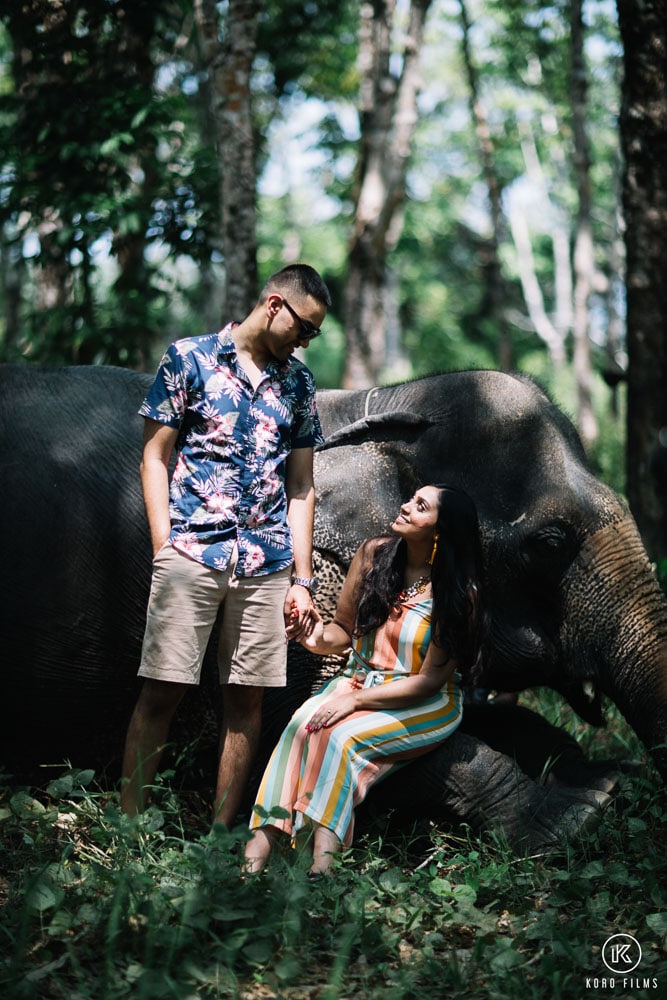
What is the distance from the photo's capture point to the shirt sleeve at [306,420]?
396 cm

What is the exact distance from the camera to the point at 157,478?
12.1 feet

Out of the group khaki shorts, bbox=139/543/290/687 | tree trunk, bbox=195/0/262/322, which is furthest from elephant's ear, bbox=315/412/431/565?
tree trunk, bbox=195/0/262/322

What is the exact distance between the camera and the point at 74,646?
4.27 metres

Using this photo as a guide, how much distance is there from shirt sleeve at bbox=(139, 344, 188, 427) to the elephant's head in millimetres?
964

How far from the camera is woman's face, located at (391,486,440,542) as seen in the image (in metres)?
3.92

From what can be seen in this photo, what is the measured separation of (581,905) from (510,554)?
1380 millimetres

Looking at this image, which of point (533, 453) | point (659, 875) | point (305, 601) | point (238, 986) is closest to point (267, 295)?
point (305, 601)

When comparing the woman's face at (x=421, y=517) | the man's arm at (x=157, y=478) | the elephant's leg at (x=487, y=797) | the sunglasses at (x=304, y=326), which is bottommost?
the elephant's leg at (x=487, y=797)

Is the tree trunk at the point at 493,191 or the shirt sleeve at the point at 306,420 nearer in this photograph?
the shirt sleeve at the point at 306,420

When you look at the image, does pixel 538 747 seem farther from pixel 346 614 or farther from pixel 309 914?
pixel 309 914

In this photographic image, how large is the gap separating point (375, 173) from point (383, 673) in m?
8.29

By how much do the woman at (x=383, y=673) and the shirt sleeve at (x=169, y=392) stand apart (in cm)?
86

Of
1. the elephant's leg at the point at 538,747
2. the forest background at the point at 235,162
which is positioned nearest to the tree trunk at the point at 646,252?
Answer: the forest background at the point at 235,162

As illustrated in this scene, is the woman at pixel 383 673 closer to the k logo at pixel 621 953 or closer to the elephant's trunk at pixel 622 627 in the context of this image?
the elephant's trunk at pixel 622 627
